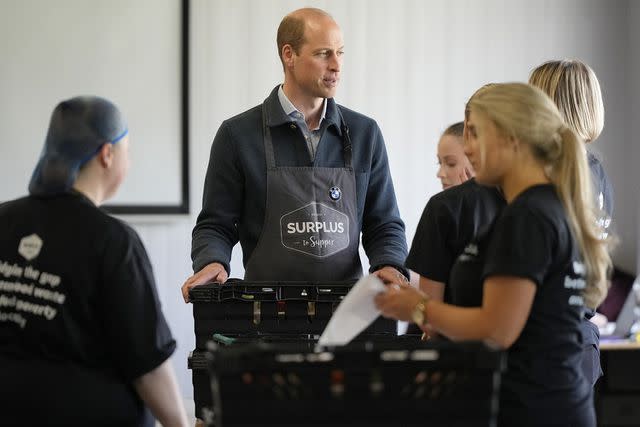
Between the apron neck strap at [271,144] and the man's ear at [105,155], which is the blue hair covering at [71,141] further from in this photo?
the apron neck strap at [271,144]

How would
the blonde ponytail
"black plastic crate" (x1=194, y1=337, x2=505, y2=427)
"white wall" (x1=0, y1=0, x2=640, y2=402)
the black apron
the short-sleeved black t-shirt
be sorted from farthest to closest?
"white wall" (x1=0, y1=0, x2=640, y2=402), the black apron, the short-sleeved black t-shirt, the blonde ponytail, "black plastic crate" (x1=194, y1=337, x2=505, y2=427)

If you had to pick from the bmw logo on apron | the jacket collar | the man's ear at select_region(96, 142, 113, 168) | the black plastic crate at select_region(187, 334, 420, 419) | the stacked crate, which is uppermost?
the jacket collar

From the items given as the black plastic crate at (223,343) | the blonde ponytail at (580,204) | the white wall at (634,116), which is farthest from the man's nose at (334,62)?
the white wall at (634,116)

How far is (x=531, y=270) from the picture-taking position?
6.13 feet

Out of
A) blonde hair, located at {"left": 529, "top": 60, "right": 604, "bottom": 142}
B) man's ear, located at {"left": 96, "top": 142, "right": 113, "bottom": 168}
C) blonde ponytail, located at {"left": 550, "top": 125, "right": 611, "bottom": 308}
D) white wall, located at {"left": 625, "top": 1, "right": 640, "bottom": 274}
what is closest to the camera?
blonde ponytail, located at {"left": 550, "top": 125, "right": 611, "bottom": 308}

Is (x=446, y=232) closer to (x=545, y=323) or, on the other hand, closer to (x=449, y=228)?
(x=449, y=228)

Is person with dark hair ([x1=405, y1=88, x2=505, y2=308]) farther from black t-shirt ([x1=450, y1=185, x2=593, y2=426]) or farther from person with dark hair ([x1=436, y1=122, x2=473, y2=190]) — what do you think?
person with dark hair ([x1=436, y1=122, x2=473, y2=190])

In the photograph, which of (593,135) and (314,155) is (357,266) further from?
(593,135)

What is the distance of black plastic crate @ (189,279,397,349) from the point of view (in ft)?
8.20

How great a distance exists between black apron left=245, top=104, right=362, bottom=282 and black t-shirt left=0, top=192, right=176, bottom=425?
89 centimetres

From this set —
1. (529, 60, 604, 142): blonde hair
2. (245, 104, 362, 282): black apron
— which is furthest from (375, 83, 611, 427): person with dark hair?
(245, 104, 362, 282): black apron

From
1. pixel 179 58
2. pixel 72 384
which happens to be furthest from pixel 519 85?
pixel 179 58

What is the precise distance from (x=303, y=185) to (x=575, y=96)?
865mm

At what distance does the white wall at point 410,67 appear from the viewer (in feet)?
16.2
